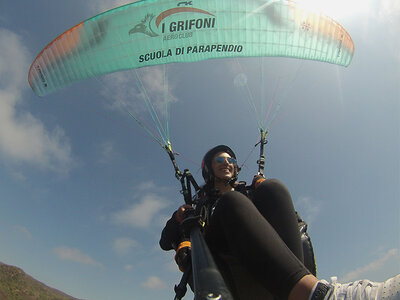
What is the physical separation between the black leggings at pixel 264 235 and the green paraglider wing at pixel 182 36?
599 cm

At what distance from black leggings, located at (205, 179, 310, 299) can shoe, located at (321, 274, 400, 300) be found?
0.14 meters

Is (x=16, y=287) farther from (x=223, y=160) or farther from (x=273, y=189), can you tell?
(x=273, y=189)

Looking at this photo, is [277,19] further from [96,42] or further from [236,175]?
[236,175]

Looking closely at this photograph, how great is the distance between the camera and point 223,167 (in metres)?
3.15

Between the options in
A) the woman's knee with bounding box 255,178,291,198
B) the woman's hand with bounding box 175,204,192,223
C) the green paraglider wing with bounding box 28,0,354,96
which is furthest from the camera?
the green paraglider wing with bounding box 28,0,354,96

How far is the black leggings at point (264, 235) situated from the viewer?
1.22 m

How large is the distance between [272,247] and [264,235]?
0.08 metres

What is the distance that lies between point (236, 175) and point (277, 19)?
5741 mm

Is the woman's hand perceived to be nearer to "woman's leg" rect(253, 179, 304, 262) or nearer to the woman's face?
the woman's face

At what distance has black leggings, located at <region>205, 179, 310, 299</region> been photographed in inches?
48.2

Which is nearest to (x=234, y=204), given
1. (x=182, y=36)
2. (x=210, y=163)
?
(x=210, y=163)

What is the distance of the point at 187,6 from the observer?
646 cm

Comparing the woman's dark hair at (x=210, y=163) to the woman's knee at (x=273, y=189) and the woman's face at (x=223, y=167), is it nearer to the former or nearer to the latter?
the woman's face at (x=223, y=167)

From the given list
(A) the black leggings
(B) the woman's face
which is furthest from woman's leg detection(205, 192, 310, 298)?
(B) the woman's face
